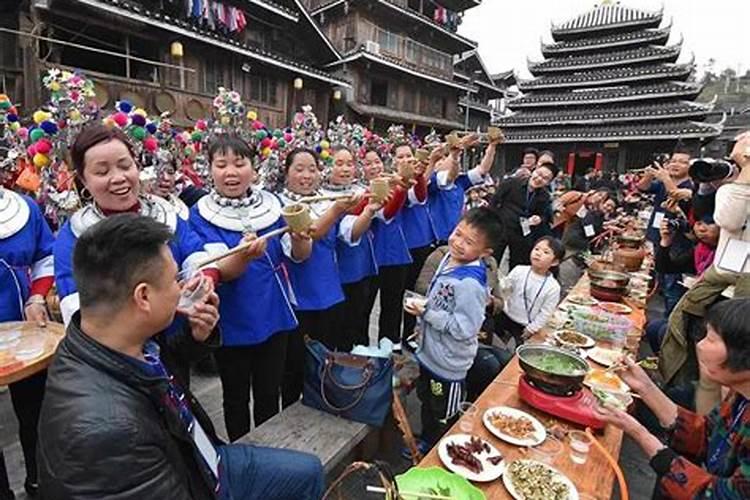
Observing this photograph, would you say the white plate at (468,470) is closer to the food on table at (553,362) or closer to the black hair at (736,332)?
the food on table at (553,362)

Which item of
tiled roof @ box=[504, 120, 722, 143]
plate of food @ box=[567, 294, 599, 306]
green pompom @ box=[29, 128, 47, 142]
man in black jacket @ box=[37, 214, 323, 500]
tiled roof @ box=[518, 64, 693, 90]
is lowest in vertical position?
plate of food @ box=[567, 294, 599, 306]

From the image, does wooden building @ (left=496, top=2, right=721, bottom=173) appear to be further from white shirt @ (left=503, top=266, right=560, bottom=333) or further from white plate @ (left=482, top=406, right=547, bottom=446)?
white plate @ (left=482, top=406, right=547, bottom=446)

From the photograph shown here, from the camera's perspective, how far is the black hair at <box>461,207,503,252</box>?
2834 mm

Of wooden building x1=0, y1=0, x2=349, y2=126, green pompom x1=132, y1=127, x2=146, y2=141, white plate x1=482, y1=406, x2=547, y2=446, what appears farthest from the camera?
wooden building x1=0, y1=0, x2=349, y2=126

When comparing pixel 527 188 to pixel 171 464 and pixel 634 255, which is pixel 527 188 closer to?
pixel 634 255

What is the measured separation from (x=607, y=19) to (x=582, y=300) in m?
29.6

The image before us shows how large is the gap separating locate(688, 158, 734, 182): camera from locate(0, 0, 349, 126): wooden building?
10409 millimetres

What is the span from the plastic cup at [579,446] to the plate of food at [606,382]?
0.50 metres

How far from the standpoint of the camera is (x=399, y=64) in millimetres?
19984

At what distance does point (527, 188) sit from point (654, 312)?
2.75 meters

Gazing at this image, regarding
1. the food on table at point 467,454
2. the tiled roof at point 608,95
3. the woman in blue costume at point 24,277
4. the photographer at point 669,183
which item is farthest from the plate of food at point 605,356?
the tiled roof at point 608,95

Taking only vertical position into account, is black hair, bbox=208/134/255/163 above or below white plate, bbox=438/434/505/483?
above

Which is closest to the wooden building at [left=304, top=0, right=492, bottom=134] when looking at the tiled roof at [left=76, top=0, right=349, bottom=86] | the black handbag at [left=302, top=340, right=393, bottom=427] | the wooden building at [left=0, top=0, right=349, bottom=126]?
the wooden building at [left=0, top=0, right=349, bottom=126]

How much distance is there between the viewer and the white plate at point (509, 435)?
2.03 m
